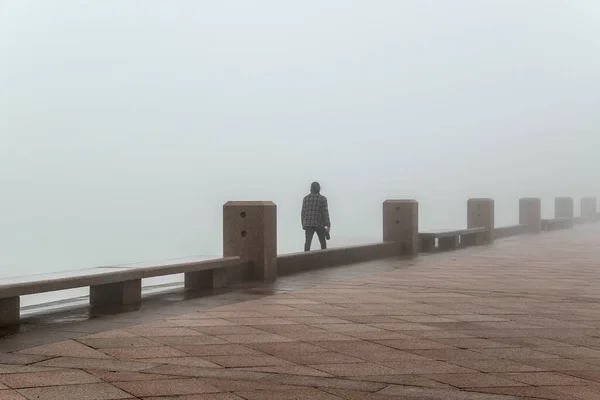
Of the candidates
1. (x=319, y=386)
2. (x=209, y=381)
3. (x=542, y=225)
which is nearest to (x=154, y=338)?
(x=209, y=381)

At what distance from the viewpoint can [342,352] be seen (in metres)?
6.52

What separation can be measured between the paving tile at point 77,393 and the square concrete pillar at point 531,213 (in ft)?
92.2

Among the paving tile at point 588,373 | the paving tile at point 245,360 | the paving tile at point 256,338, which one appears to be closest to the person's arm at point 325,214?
the paving tile at point 256,338

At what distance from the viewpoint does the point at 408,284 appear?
11.9 meters

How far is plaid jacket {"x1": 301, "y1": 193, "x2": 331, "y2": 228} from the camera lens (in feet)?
56.2

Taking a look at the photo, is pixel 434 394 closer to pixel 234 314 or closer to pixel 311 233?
pixel 234 314

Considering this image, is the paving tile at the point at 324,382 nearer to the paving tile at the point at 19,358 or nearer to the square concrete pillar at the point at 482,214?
the paving tile at the point at 19,358

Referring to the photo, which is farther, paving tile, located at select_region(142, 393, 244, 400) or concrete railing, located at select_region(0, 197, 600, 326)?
concrete railing, located at select_region(0, 197, 600, 326)

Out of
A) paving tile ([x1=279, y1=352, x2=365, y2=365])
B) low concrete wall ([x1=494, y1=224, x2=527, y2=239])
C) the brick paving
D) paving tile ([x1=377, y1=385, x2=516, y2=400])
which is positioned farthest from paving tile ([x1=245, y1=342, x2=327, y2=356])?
low concrete wall ([x1=494, y1=224, x2=527, y2=239])

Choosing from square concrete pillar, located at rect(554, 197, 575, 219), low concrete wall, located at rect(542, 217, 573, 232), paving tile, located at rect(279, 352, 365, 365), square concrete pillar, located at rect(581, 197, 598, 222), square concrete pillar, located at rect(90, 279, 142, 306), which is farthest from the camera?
square concrete pillar, located at rect(581, 197, 598, 222)

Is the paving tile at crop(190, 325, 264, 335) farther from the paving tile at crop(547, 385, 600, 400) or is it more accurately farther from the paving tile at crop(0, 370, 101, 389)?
the paving tile at crop(547, 385, 600, 400)

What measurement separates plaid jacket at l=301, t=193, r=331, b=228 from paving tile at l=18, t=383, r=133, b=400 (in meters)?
12.0

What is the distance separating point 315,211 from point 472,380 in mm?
Result: 11744

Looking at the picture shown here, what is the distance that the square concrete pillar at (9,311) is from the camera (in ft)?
25.8
